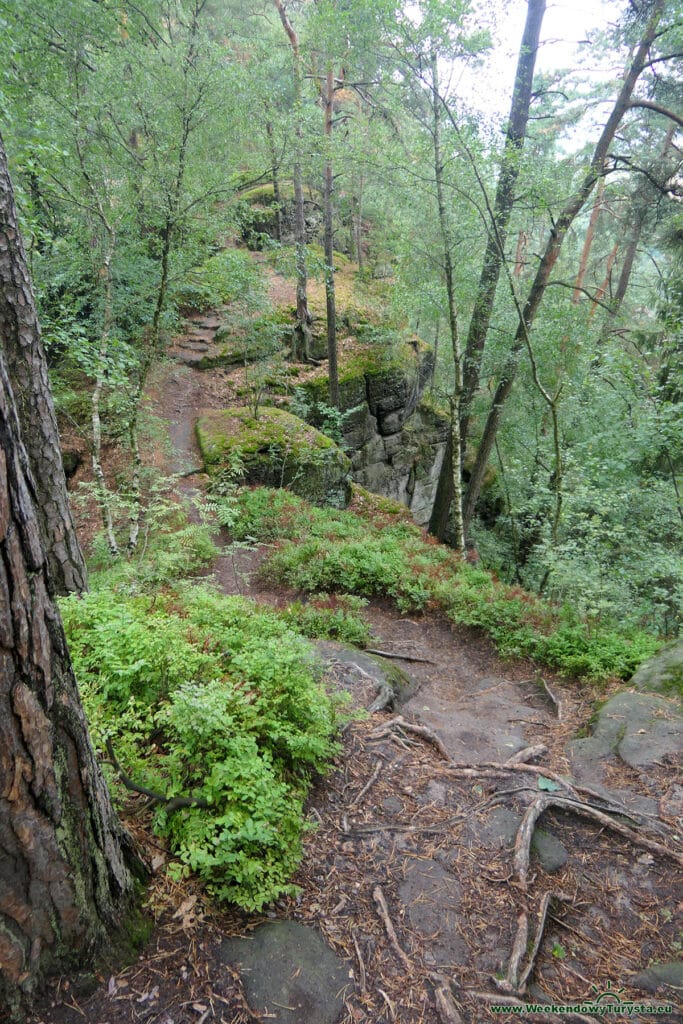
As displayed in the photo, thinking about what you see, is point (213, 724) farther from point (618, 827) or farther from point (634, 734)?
point (634, 734)

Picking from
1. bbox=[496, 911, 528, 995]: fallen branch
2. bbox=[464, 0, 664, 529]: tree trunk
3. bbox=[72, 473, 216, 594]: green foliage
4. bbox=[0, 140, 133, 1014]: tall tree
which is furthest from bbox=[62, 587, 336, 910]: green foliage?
bbox=[464, 0, 664, 529]: tree trunk

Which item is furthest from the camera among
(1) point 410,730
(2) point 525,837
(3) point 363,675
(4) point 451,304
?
(4) point 451,304

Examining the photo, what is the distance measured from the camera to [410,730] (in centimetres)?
470

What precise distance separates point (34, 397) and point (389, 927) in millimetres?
4244

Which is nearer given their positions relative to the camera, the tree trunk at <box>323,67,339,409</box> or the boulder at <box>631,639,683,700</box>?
the boulder at <box>631,639,683,700</box>

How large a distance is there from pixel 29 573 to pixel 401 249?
12673 mm

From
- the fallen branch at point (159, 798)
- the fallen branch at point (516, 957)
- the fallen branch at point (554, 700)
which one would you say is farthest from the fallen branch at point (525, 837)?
the fallen branch at point (554, 700)

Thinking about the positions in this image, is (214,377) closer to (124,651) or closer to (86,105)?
(86,105)

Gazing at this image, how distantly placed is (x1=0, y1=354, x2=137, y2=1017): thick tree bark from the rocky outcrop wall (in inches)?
556

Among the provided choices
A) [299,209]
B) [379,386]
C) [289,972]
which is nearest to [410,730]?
[289,972]

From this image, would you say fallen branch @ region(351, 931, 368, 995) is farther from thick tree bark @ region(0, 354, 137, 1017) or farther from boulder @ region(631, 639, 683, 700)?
boulder @ region(631, 639, 683, 700)

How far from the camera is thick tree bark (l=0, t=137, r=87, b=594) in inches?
140

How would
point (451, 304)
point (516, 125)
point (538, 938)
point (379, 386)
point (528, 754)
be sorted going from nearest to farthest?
point (538, 938)
point (528, 754)
point (516, 125)
point (451, 304)
point (379, 386)

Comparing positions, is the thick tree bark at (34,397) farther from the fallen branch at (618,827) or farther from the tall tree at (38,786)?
the fallen branch at (618,827)
